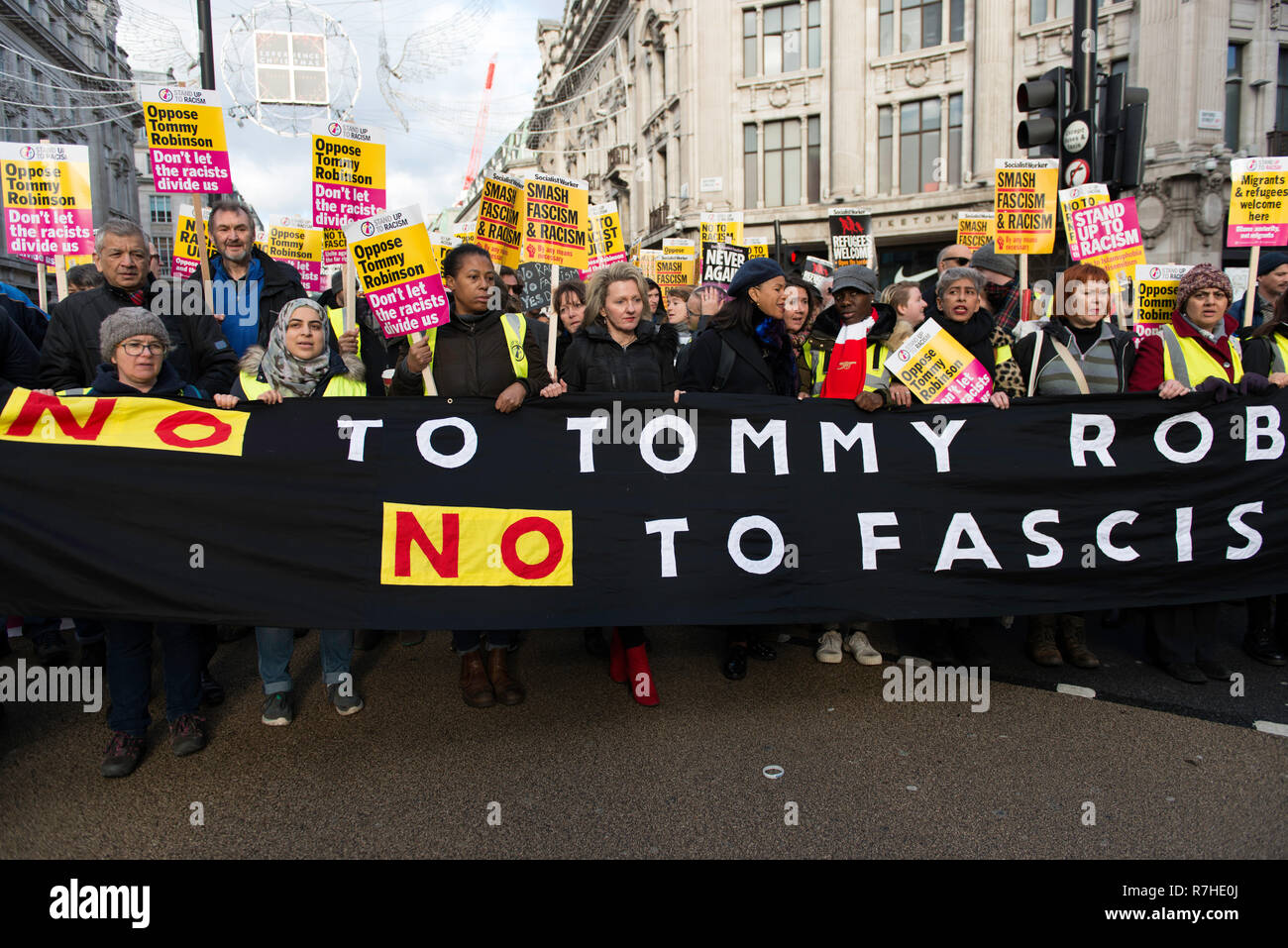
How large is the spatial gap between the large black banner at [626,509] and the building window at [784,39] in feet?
89.3

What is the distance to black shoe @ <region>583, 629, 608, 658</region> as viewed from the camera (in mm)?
4898

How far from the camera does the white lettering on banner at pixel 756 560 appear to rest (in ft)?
12.8

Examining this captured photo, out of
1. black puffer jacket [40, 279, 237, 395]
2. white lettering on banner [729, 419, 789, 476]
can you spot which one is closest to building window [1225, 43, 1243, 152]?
white lettering on banner [729, 419, 789, 476]

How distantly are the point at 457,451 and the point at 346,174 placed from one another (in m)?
3.14

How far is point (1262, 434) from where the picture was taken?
14.2 feet

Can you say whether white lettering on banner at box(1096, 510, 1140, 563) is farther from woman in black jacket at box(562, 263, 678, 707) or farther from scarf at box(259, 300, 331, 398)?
scarf at box(259, 300, 331, 398)

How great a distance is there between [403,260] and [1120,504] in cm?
385

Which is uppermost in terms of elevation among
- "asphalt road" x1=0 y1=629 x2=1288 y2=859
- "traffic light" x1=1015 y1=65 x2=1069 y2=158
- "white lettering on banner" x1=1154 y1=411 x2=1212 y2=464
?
"traffic light" x1=1015 y1=65 x2=1069 y2=158

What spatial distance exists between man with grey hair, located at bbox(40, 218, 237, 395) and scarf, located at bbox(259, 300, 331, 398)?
711mm

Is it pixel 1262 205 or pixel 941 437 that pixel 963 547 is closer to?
pixel 941 437

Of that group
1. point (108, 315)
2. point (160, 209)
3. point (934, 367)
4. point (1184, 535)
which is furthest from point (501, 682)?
point (160, 209)

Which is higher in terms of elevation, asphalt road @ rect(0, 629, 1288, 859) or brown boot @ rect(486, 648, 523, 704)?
brown boot @ rect(486, 648, 523, 704)

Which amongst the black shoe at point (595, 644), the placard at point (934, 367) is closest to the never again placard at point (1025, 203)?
the placard at point (934, 367)

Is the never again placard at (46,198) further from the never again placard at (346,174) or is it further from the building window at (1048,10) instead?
the building window at (1048,10)
